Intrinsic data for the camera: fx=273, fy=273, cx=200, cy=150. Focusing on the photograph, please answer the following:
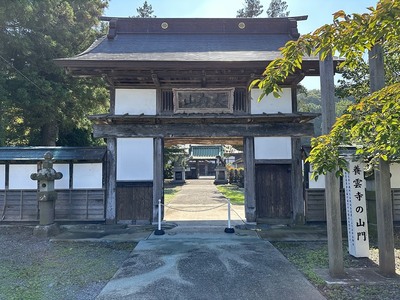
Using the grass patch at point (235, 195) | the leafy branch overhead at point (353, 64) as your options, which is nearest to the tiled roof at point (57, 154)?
the leafy branch overhead at point (353, 64)

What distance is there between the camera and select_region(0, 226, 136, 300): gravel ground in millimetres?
4348

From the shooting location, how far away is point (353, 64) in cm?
340

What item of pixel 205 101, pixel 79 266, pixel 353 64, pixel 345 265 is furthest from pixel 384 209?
pixel 79 266

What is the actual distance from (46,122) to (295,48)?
15.8 metres

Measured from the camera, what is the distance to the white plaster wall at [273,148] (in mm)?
9094

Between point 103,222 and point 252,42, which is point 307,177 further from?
point 103,222

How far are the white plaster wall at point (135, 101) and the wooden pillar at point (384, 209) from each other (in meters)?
6.28

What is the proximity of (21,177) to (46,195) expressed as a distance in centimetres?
193

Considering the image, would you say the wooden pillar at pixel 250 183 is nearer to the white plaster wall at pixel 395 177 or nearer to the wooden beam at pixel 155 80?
the wooden beam at pixel 155 80

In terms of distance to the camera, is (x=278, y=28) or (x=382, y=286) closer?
(x=382, y=286)

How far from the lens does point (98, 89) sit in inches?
677

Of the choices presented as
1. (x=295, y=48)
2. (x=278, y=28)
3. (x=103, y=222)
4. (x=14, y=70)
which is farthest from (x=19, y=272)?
(x=14, y=70)

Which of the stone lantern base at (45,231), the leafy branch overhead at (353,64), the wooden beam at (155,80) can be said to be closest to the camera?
the leafy branch overhead at (353,64)

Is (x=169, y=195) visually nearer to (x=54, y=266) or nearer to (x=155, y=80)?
(x=155, y=80)
